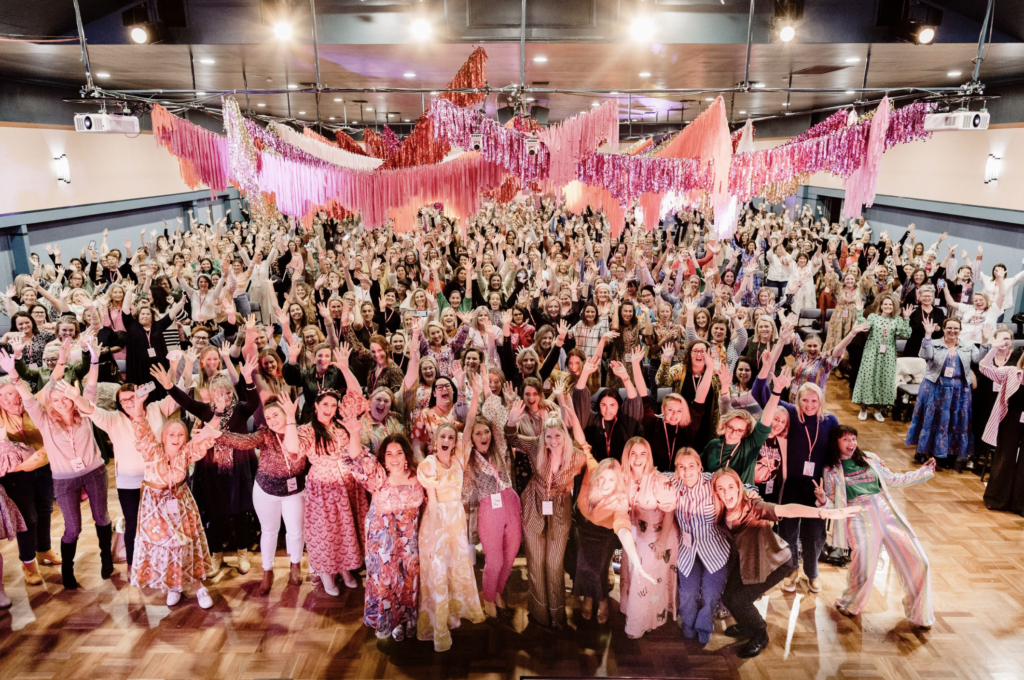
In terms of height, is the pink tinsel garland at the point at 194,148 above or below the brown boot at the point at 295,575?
above

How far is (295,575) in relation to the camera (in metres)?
3.63

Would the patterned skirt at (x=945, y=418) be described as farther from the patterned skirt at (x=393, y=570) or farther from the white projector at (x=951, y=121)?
the patterned skirt at (x=393, y=570)

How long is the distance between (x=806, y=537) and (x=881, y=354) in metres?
2.95

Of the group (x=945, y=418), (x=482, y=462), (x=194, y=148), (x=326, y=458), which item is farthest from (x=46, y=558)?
(x=945, y=418)

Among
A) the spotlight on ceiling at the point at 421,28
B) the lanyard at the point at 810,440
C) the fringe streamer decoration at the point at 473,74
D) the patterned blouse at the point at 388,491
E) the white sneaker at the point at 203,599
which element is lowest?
the white sneaker at the point at 203,599

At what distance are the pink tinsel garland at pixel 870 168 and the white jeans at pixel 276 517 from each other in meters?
4.15

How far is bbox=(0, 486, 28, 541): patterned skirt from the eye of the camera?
3.41 m

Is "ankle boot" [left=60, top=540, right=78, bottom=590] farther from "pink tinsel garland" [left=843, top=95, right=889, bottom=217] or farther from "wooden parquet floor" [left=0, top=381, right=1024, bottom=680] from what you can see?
→ "pink tinsel garland" [left=843, top=95, right=889, bottom=217]

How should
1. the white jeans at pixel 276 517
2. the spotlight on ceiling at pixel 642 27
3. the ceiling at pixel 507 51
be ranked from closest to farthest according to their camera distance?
1. the white jeans at pixel 276 517
2. the spotlight on ceiling at pixel 642 27
3. the ceiling at pixel 507 51

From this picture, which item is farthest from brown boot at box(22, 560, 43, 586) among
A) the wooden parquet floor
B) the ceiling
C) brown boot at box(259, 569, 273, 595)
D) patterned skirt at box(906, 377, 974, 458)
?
patterned skirt at box(906, 377, 974, 458)

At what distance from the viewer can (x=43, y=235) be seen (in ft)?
30.5

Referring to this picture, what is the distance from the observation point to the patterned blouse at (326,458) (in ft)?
10.7

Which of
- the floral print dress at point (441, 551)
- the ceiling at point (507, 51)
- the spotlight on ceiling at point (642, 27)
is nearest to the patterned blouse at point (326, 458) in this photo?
the floral print dress at point (441, 551)

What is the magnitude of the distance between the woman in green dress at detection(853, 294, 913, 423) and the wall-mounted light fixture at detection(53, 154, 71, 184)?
1076cm
